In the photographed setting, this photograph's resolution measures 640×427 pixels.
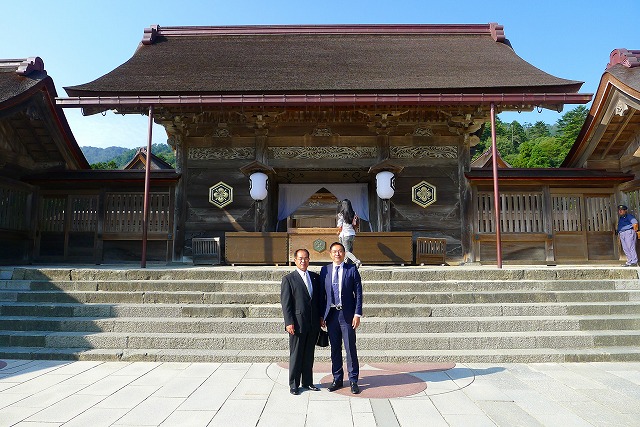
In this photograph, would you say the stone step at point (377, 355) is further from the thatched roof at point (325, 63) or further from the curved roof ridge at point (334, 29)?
the curved roof ridge at point (334, 29)

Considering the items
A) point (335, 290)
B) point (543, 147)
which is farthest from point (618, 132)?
point (543, 147)

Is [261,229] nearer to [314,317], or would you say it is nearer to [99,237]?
[99,237]

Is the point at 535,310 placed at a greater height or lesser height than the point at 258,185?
lesser

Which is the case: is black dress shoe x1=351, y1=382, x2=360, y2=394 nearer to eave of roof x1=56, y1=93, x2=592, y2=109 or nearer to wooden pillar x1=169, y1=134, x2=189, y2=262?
eave of roof x1=56, y1=93, x2=592, y2=109

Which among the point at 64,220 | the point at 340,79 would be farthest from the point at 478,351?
the point at 64,220

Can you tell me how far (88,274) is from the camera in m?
6.79

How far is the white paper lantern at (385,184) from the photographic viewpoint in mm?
9219

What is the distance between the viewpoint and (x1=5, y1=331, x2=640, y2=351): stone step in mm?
5316

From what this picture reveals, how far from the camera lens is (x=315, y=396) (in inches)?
151

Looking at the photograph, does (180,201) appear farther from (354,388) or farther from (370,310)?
(354,388)

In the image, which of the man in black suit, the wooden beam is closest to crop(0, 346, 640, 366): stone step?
the man in black suit

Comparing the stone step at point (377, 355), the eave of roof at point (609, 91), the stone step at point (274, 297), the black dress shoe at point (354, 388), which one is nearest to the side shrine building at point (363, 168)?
the eave of roof at point (609, 91)

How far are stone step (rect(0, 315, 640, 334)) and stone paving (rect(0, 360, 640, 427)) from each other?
0.73m

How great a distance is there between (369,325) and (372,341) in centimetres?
35
